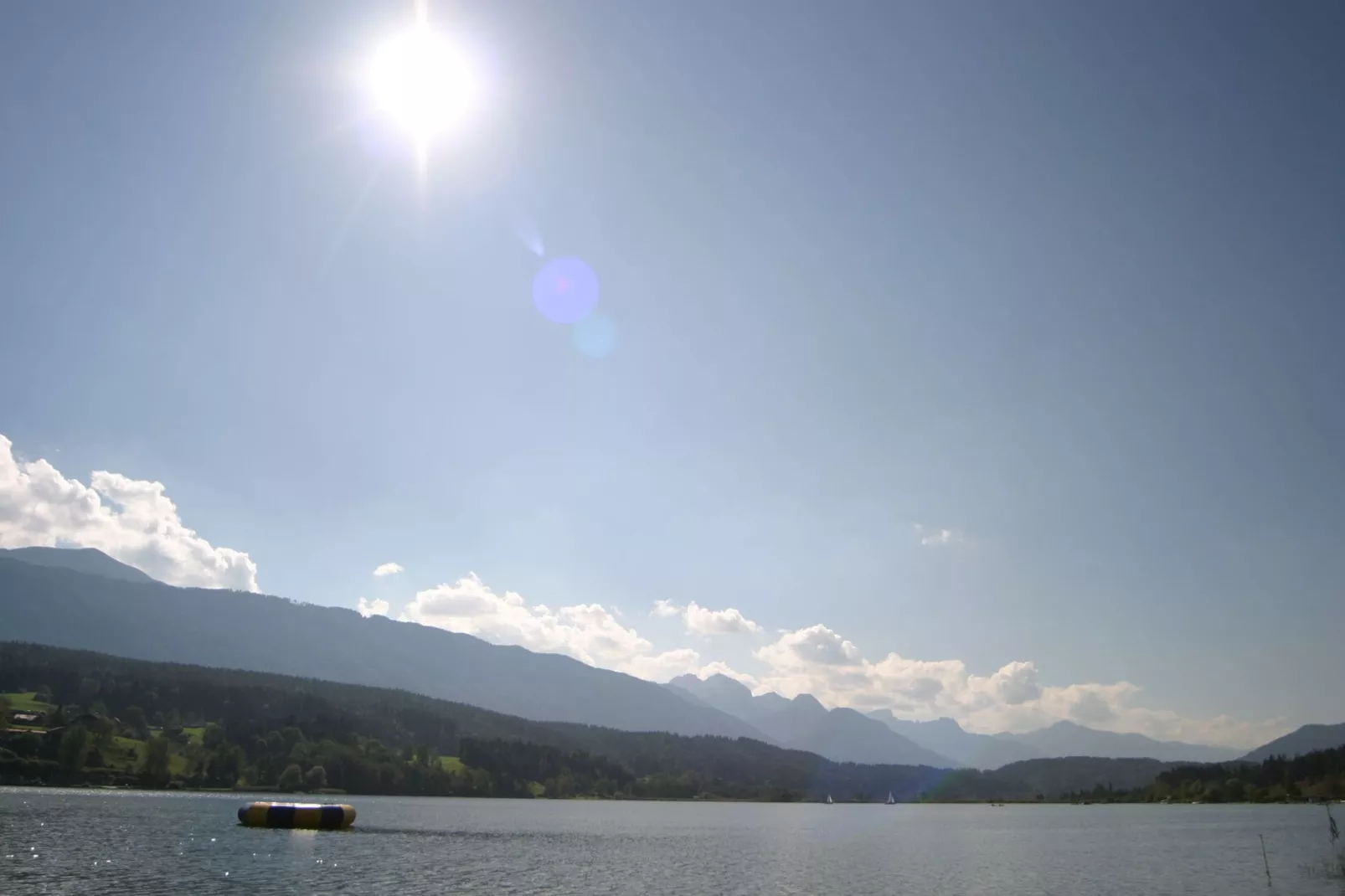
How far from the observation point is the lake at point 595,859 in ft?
229

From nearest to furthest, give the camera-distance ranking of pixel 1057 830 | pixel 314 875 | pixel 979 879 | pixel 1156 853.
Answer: pixel 314 875, pixel 979 879, pixel 1156 853, pixel 1057 830

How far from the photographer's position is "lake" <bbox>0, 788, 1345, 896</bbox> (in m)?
69.8

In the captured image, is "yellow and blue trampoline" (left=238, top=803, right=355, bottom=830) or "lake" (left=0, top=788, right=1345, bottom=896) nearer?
"lake" (left=0, top=788, right=1345, bottom=896)

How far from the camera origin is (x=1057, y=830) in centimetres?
17488

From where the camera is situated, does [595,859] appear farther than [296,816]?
No

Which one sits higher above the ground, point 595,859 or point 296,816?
point 296,816

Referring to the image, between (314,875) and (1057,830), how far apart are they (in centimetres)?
15576

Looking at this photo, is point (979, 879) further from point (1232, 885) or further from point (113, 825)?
point (113, 825)

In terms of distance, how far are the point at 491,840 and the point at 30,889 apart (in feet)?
230

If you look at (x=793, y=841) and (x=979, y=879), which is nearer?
(x=979, y=879)

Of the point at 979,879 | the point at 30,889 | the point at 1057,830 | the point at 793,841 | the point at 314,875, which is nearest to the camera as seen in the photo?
the point at 30,889

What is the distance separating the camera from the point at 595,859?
98.5 metres

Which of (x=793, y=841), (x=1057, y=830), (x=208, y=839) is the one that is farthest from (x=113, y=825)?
(x=1057, y=830)

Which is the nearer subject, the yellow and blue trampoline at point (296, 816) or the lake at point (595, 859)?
the lake at point (595, 859)
